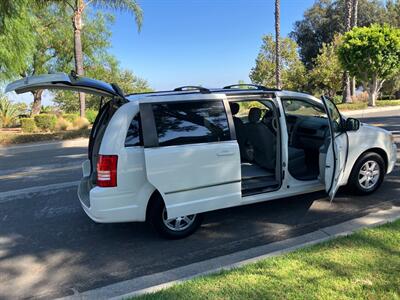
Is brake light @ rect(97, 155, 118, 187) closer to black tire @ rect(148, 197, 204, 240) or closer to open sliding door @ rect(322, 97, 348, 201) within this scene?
black tire @ rect(148, 197, 204, 240)

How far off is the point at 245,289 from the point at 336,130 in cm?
291

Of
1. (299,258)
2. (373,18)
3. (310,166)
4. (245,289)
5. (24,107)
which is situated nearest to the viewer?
(245,289)

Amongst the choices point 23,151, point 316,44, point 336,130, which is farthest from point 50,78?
point 316,44

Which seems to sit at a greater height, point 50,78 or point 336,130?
point 50,78

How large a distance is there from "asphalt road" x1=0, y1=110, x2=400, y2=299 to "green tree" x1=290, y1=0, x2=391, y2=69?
40.2m

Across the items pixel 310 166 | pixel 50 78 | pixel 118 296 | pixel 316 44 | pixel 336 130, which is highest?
pixel 316 44

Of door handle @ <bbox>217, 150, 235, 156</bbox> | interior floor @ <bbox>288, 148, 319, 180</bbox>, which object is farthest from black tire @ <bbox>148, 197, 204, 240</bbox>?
interior floor @ <bbox>288, 148, 319, 180</bbox>

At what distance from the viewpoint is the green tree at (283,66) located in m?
33.2

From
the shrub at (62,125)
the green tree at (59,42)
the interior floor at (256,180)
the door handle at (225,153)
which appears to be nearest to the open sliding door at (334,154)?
the interior floor at (256,180)

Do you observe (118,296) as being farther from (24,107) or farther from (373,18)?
(373,18)

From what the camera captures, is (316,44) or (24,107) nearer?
(24,107)

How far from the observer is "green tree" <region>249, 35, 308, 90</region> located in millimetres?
33250

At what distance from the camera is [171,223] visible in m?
4.74

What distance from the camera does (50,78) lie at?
4.32m
